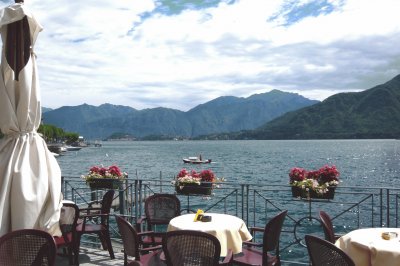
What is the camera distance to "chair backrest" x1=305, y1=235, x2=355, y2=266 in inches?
151

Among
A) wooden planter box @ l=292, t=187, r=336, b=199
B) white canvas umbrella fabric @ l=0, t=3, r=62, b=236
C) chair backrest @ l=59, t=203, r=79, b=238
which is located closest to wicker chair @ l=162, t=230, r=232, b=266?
white canvas umbrella fabric @ l=0, t=3, r=62, b=236

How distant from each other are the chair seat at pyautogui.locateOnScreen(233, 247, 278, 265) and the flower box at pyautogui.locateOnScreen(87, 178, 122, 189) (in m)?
3.35

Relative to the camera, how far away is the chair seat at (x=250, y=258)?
5328 millimetres

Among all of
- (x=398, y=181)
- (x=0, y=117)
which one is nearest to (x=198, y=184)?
(x=0, y=117)

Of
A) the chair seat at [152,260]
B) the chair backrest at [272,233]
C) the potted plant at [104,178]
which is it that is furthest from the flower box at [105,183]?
the chair backrest at [272,233]

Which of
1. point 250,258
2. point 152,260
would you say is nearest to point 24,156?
point 152,260

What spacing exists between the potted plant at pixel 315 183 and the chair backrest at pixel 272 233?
1.64 m

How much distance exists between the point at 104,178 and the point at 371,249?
17.5ft

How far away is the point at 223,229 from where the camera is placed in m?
5.32

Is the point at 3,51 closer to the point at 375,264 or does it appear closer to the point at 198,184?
the point at 198,184

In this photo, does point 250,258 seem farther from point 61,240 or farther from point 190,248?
point 61,240

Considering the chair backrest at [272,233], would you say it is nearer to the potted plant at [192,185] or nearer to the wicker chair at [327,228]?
the wicker chair at [327,228]

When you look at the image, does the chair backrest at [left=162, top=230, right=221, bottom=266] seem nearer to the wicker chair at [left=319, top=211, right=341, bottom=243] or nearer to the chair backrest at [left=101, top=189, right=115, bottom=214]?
the wicker chair at [left=319, top=211, right=341, bottom=243]

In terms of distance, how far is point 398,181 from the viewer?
47938 millimetres
